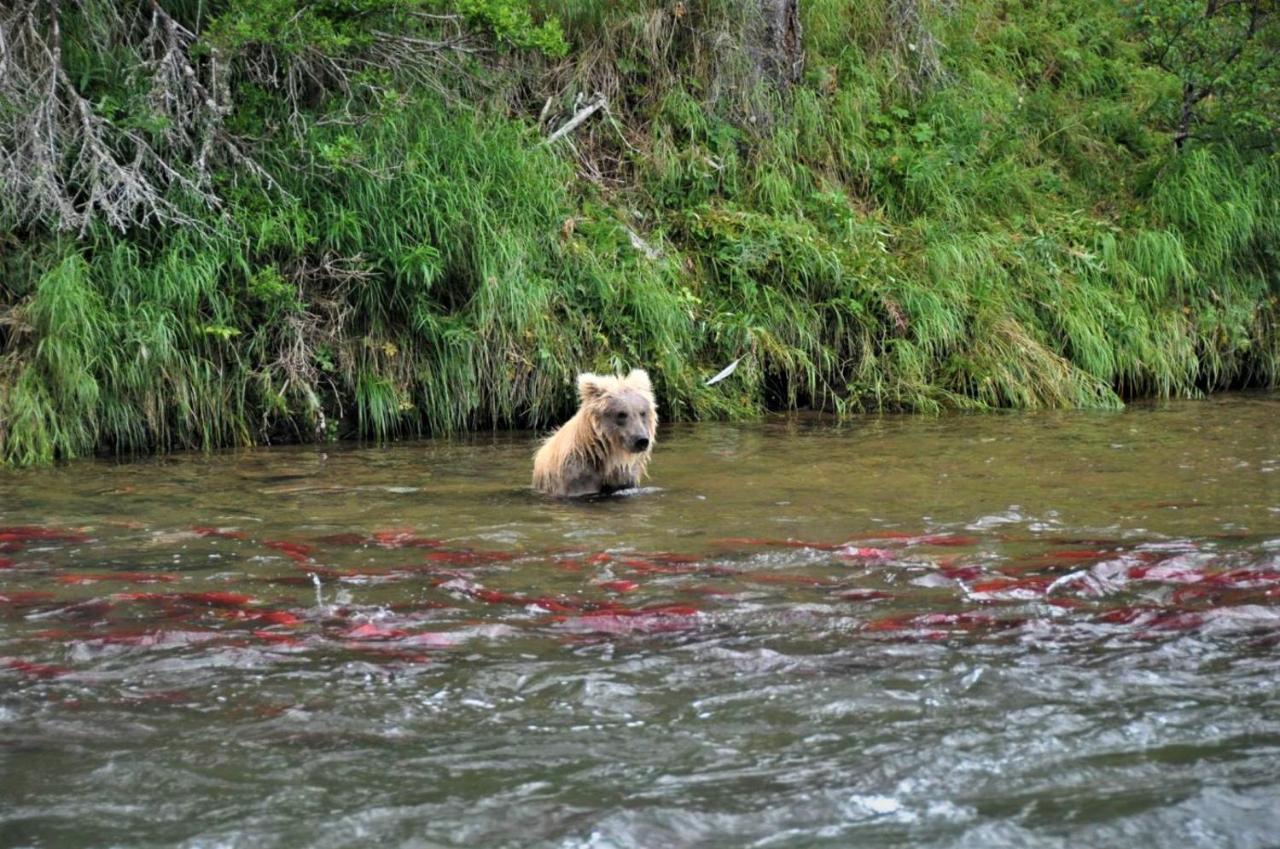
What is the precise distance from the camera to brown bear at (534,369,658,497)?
9117 millimetres

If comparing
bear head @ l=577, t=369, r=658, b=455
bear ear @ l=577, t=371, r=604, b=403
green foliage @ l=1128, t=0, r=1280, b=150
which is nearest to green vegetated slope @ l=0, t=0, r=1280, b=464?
green foliage @ l=1128, t=0, r=1280, b=150

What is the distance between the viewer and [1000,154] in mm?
16281

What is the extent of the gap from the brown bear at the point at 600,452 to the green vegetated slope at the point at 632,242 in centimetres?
249

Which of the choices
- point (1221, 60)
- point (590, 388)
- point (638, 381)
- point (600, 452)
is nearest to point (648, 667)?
point (600, 452)

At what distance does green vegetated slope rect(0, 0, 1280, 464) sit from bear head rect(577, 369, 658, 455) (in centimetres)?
230

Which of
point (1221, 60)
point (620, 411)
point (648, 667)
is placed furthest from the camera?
point (1221, 60)

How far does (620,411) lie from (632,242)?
168 inches

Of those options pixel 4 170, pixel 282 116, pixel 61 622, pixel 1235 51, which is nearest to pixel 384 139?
pixel 282 116

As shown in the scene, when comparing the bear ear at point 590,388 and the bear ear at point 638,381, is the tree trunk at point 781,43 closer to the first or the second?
the bear ear at point 638,381

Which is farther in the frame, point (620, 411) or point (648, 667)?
point (620, 411)

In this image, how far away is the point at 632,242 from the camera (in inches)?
517

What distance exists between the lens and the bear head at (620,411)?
9016 mm

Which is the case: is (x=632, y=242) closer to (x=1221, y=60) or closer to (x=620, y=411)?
(x=620, y=411)

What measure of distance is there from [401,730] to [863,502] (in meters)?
4.53
